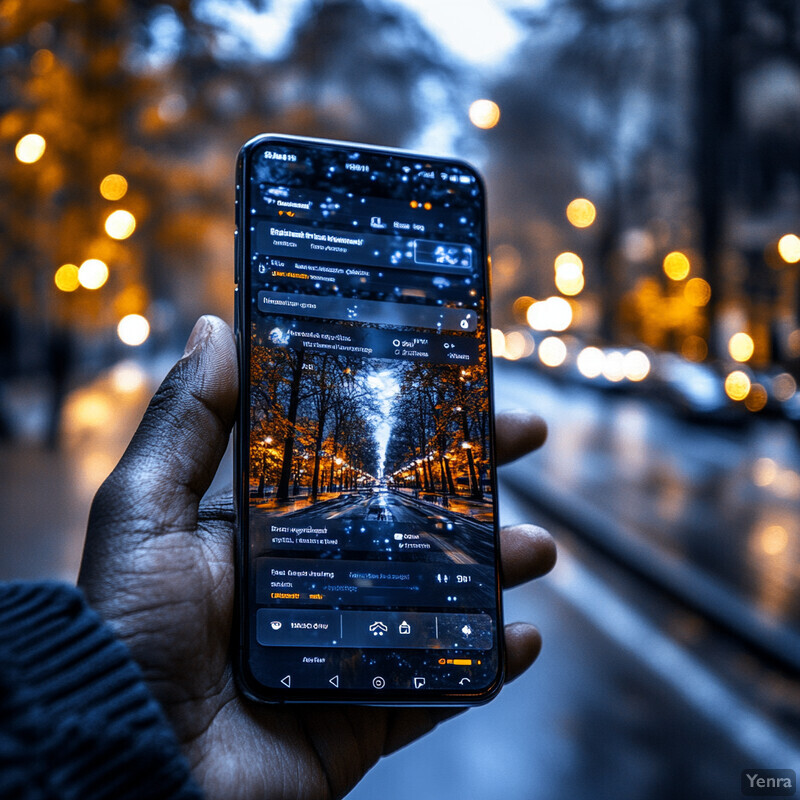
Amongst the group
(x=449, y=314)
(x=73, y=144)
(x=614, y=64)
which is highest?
(x=614, y=64)

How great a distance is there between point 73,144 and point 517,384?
24031mm

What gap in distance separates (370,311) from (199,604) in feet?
2.90

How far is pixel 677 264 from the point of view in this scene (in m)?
29.0

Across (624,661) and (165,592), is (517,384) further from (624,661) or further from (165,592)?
(165,592)

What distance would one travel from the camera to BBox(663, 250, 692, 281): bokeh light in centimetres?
2898

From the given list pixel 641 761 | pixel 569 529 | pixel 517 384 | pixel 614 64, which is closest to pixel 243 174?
pixel 641 761

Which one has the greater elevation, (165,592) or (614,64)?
(614,64)

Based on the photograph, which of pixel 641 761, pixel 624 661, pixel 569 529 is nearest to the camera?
pixel 641 761

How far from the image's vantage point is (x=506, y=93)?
1161 centimetres


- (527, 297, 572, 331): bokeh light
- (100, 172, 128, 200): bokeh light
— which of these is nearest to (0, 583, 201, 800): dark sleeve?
(100, 172, 128, 200): bokeh light

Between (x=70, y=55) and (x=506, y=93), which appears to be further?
(x=506, y=93)

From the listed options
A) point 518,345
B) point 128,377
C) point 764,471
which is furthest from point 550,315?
point 764,471

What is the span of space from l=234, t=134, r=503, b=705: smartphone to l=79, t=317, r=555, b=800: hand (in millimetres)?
82

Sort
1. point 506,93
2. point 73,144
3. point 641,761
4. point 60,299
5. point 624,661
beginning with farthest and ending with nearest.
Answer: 1. point 60,299
2. point 506,93
3. point 73,144
4. point 624,661
5. point 641,761
